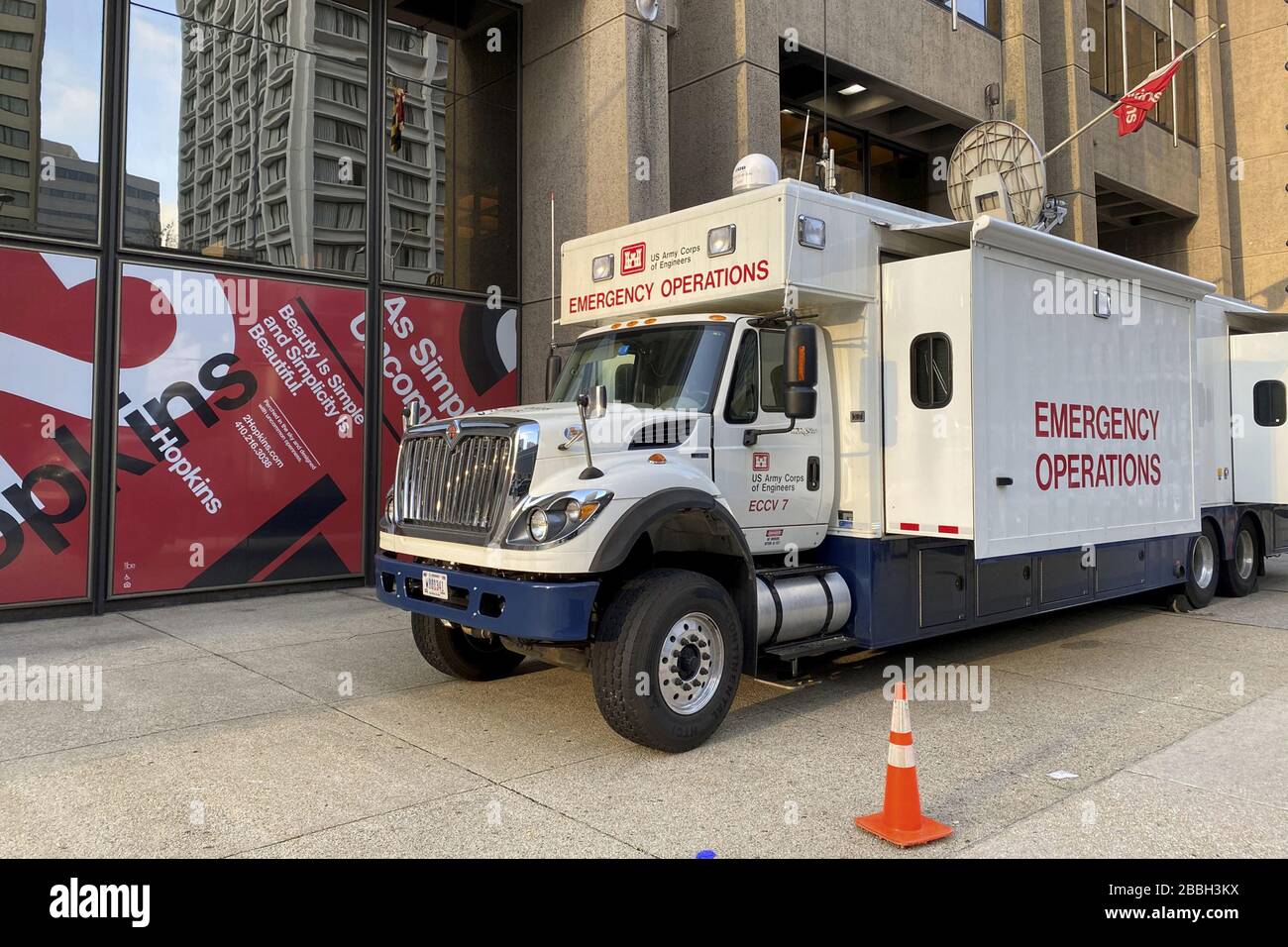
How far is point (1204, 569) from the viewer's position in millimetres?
10508

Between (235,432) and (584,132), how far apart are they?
552cm

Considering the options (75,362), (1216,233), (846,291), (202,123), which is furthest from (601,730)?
(1216,233)

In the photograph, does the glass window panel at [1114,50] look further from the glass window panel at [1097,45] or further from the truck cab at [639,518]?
the truck cab at [639,518]

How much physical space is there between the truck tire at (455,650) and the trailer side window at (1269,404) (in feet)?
29.5

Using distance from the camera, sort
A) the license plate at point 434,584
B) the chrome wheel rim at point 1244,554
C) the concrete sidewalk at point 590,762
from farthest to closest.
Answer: the chrome wheel rim at point 1244,554, the license plate at point 434,584, the concrete sidewalk at point 590,762

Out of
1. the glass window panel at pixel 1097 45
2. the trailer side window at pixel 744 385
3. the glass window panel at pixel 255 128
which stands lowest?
the trailer side window at pixel 744 385

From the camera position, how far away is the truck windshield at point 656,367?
618 centimetres

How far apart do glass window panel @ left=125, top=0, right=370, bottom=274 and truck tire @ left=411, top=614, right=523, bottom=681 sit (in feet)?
19.7

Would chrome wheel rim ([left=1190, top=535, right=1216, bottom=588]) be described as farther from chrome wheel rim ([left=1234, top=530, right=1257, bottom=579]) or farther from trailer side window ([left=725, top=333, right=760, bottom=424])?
trailer side window ([left=725, top=333, right=760, bottom=424])

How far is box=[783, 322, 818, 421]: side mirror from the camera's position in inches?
230

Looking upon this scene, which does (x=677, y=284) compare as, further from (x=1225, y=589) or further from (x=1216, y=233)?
(x=1216, y=233)

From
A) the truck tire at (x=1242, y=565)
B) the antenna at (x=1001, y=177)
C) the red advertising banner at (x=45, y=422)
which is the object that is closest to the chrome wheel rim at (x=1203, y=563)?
the truck tire at (x=1242, y=565)

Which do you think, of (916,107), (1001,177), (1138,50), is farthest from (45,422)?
(1138,50)
